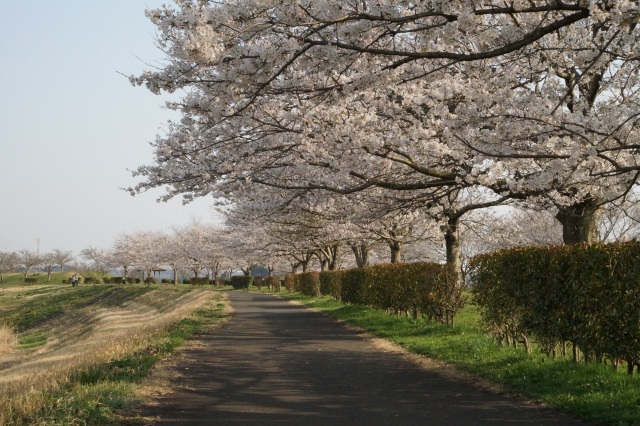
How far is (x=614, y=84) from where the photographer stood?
12.6m

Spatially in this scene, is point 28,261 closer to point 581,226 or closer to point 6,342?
point 6,342

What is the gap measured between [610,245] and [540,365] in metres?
2.09

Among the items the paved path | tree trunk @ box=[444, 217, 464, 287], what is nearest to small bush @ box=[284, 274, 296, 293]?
tree trunk @ box=[444, 217, 464, 287]

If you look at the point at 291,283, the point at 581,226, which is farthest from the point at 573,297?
the point at 291,283

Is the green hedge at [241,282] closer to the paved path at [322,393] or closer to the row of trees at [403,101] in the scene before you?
the row of trees at [403,101]

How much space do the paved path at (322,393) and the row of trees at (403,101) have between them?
371cm

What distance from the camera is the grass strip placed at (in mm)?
6328

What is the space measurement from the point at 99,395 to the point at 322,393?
2609mm

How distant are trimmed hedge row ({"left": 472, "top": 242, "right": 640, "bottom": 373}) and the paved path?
4.96 feet

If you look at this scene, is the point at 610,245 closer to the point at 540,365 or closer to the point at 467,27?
the point at 540,365

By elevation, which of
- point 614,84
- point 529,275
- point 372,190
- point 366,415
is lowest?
point 366,415

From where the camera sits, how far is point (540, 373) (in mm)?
8609

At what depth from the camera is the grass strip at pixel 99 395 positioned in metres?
6.33

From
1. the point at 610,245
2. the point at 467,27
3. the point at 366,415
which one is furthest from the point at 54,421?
the point at 610,245
